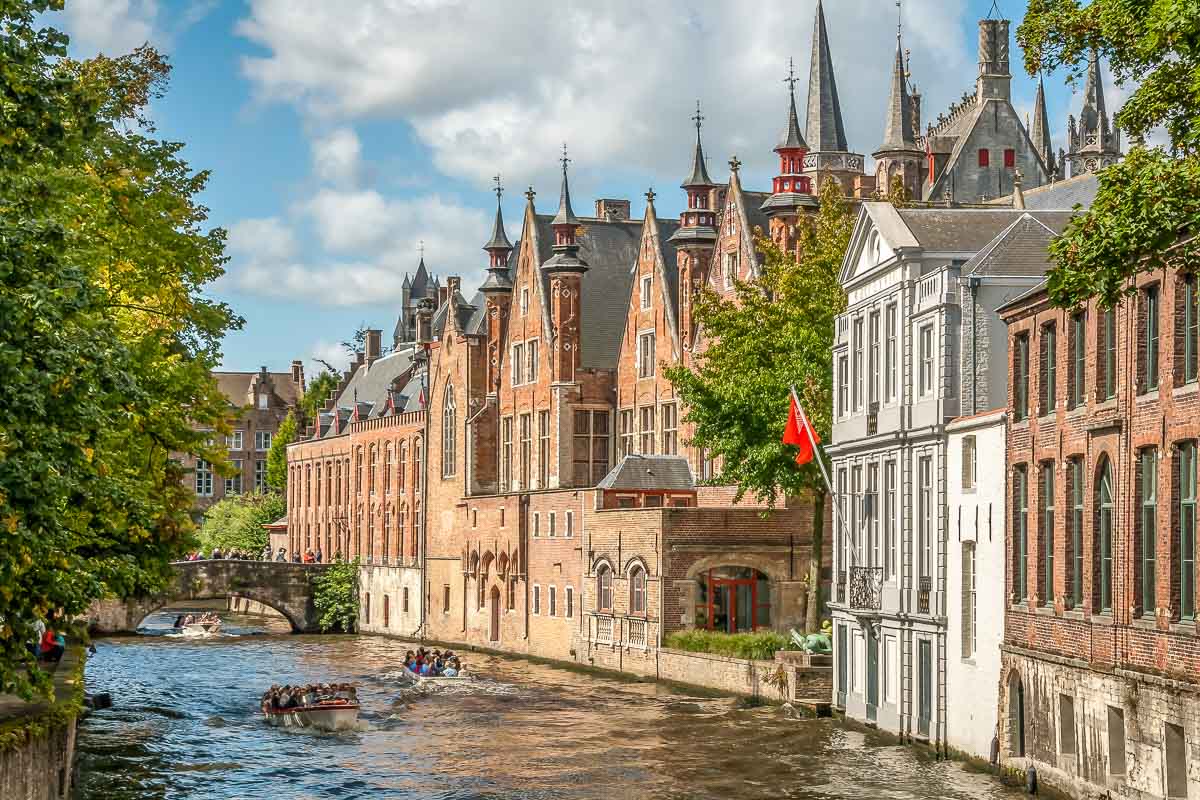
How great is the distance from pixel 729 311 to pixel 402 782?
18638 millimetres

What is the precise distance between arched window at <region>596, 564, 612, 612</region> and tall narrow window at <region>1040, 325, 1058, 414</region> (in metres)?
31.3

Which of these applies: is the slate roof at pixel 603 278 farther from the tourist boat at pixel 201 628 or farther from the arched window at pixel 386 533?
the tourist boat at pixel 201 628

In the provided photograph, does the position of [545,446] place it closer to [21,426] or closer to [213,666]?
[213,666]

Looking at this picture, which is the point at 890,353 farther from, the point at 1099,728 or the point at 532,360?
the point at 532,360

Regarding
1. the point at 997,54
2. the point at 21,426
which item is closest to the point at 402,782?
the point at 21,426

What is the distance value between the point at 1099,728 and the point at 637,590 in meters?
31.7

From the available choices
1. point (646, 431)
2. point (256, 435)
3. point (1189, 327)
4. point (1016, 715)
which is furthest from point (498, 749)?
Answer: point (256, 435)

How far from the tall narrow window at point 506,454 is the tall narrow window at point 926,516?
43090 millimetres

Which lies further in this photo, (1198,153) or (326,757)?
(326,757)

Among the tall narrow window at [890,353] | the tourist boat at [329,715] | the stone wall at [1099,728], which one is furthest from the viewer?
the tourist boat at [329,715]

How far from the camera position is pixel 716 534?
5769cm

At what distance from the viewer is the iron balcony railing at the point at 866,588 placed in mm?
42562

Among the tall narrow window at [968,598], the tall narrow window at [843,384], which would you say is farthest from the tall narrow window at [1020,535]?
the tall narrow window at [843,384]

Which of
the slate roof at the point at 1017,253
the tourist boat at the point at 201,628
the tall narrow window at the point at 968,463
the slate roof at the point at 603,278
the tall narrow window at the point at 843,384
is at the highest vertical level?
the slate roof at the point at 603,278
